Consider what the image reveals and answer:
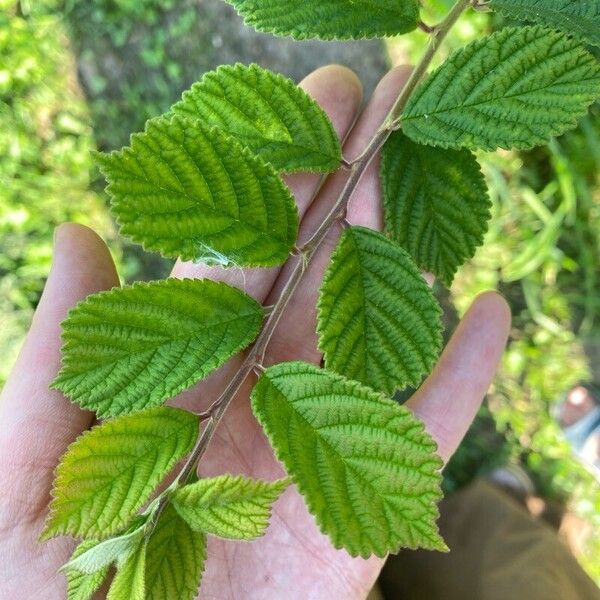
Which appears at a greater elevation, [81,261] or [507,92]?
[507,92]

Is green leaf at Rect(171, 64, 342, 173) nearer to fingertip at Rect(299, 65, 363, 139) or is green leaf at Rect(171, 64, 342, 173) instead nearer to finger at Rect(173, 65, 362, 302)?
finger at Rect(173, 65, 362, 302)

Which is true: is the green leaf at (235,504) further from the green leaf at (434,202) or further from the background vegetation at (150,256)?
the background vegetation at (150,256)

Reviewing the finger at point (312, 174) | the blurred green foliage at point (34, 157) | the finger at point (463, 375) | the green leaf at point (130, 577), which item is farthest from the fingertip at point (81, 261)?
the blurred green foliage at point (34, 157)

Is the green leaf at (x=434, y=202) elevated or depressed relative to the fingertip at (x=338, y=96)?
depressed

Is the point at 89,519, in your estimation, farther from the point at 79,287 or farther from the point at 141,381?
the point at 79,287

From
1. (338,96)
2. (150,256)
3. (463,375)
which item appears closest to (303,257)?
(338,96)

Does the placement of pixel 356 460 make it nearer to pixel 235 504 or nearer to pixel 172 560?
pixel 235 504
